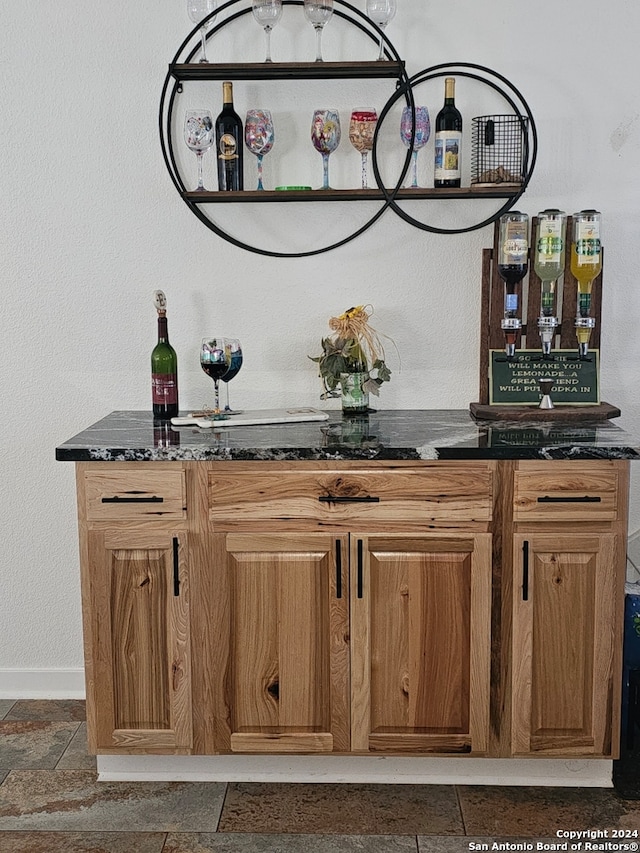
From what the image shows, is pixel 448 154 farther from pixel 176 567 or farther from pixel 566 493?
pixel 176 567

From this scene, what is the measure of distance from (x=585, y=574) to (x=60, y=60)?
209 cm

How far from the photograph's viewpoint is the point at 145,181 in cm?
274

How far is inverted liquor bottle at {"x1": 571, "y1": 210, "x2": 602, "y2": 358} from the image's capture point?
2.54 meters

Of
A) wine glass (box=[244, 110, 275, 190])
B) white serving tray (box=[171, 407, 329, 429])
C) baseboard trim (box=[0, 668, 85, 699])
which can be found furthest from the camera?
baseboard trim (box=[0, 668, 85, 699])

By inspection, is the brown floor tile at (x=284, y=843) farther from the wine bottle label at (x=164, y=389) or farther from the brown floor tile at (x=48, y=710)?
the wine bottle label at (x=164, y=389)

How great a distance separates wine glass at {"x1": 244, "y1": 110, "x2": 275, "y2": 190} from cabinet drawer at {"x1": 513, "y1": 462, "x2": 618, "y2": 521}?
1195 millimetres

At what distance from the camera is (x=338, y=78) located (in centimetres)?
266

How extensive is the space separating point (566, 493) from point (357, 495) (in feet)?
1.66

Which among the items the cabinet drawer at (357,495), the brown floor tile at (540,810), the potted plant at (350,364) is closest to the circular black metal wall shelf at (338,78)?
the potted plant at (350,364)

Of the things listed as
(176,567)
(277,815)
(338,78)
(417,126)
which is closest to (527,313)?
(417,126)

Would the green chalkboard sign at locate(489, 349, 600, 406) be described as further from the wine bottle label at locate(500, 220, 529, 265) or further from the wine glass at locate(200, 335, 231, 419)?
the wine glass at locate(200, 335, 231, 419)

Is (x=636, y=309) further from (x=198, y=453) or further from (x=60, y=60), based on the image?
(x=60, y=60)

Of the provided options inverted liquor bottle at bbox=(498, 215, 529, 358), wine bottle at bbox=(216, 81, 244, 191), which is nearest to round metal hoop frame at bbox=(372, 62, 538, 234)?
inverted liquor bottle at bbox=(498, 215, 529, 358)

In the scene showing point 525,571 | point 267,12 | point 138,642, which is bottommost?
point 138,642
